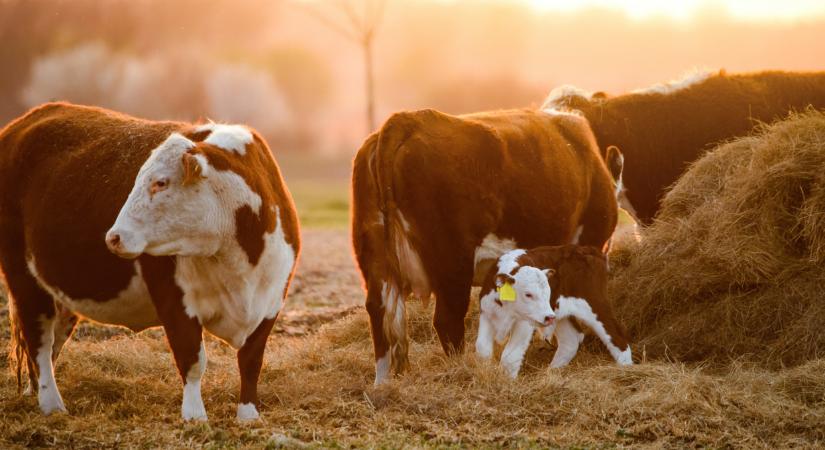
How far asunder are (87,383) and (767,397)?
4.37m

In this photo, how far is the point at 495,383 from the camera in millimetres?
6059

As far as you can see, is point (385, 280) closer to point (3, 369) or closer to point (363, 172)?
point (363, 172)

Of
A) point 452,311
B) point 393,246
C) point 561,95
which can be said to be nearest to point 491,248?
point 452,311

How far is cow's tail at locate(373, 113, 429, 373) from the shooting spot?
6551 mm

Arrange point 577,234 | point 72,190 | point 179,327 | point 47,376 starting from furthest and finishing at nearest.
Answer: point 577,234 < point 47,376 < point 72,190 < point 179,327

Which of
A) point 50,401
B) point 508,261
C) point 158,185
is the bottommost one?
point 50,401

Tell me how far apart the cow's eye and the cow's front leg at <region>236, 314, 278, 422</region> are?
3.48ft

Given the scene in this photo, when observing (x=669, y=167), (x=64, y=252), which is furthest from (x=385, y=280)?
(x=669, y=167)

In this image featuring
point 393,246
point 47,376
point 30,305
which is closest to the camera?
point 47,376

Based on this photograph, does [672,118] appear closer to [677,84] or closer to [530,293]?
[677,84]

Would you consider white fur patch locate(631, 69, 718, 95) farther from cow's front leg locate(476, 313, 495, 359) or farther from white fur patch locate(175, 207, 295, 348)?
white fur patch locate(175, 207, 295, 348)

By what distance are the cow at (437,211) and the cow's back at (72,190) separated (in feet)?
4.61

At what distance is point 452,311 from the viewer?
22.2ft

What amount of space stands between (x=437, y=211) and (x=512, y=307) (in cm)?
84
